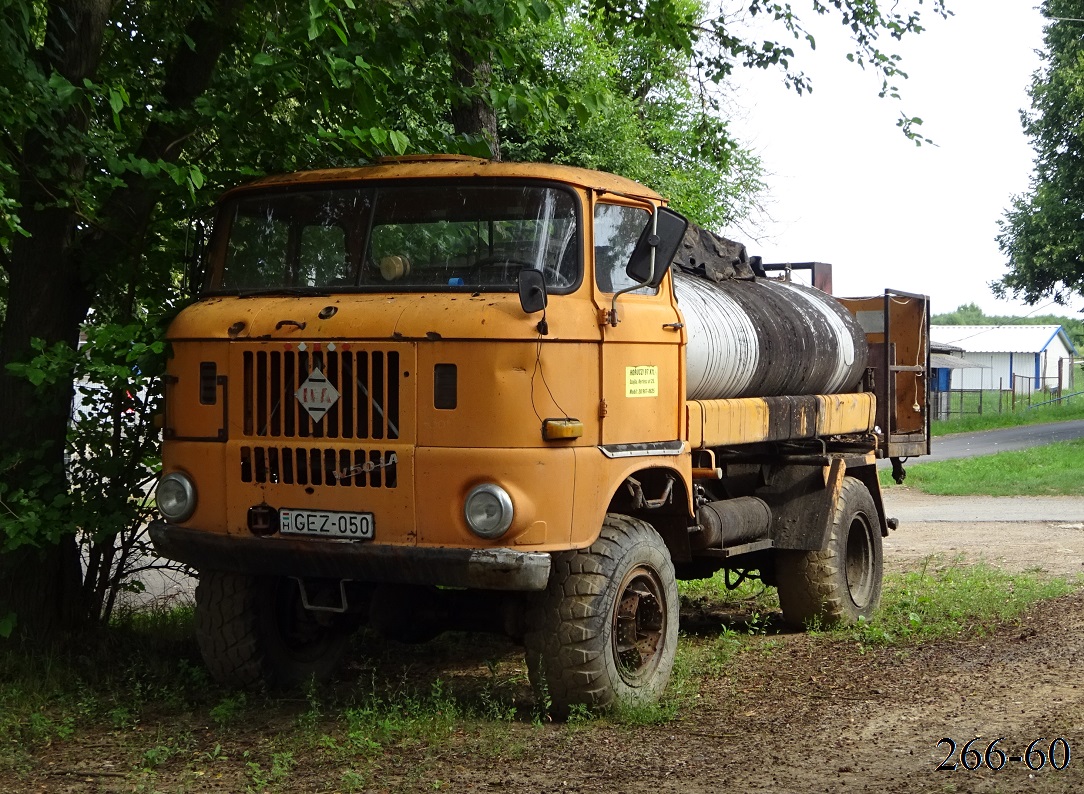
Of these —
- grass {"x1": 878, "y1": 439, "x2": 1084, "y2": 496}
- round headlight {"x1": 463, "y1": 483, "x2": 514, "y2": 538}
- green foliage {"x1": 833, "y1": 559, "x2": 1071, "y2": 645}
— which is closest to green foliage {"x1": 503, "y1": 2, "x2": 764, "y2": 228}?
grass {"x1": 878, "y1": 439, "x2": 1084, "y2": 496}

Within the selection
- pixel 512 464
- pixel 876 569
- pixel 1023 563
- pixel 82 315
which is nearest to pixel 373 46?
pixel 82 315

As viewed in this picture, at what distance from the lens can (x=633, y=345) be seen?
6762mm

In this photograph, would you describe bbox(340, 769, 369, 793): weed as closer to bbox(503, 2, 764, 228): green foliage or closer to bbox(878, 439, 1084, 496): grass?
bbox(503, 2, 764, 228): green foliage

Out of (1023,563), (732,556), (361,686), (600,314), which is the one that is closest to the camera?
(600,314)

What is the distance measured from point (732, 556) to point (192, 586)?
525 cm

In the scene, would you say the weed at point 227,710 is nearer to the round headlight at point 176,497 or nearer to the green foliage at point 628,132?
the round headlight at point 176,497

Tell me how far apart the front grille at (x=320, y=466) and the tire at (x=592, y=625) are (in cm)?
96

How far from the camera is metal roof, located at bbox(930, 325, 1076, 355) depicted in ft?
242

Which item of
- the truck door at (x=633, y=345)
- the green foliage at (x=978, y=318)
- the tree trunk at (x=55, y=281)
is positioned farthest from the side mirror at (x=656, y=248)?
the green foliage at (x=978, y=318)

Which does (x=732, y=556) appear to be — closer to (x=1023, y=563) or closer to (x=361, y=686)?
(x=361, y=686)

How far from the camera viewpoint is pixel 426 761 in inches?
227

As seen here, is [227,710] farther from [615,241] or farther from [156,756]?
[615,241]

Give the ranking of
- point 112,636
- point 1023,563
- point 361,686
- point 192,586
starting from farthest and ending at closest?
point 1023,563, point 192,586, point 112,636, point 361,686

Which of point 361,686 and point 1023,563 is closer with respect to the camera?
point 361,686
